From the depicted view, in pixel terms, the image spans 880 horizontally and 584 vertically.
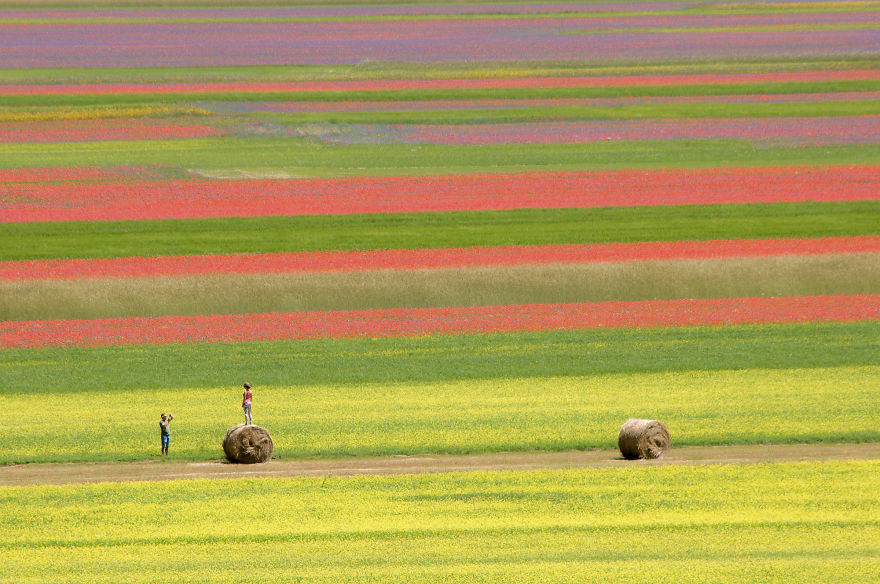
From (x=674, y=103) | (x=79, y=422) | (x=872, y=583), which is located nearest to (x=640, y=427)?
(x=872, y=583)

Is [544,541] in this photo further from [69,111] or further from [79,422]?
[69,111]

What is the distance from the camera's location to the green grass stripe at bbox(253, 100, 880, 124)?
60.4 metres

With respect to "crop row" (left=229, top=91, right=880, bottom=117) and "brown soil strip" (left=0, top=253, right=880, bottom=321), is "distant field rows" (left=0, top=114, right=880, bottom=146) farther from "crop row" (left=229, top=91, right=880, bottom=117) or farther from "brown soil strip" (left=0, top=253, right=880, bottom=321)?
"brown soil strip" (left=0, top=253, right=880, bottom=321)

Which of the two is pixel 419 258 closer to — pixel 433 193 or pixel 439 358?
pixel 439 358

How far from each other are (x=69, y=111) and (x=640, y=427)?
140 ft

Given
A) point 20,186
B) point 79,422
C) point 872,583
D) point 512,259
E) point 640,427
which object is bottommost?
point 872,583

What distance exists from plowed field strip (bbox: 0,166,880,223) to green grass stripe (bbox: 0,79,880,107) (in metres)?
14.8

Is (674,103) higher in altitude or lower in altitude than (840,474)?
higher

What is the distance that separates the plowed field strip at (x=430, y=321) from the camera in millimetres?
34938

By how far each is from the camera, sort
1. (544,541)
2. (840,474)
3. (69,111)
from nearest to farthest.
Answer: (544,541) < (840,474) < (69,111)

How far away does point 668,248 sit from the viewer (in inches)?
1618

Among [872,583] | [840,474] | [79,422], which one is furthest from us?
[79,422]

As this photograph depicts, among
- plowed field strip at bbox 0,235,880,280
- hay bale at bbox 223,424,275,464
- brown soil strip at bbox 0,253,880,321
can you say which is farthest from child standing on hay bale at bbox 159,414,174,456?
plowed field strip at bbox 0,235,880,280

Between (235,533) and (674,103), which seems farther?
(674,103)
